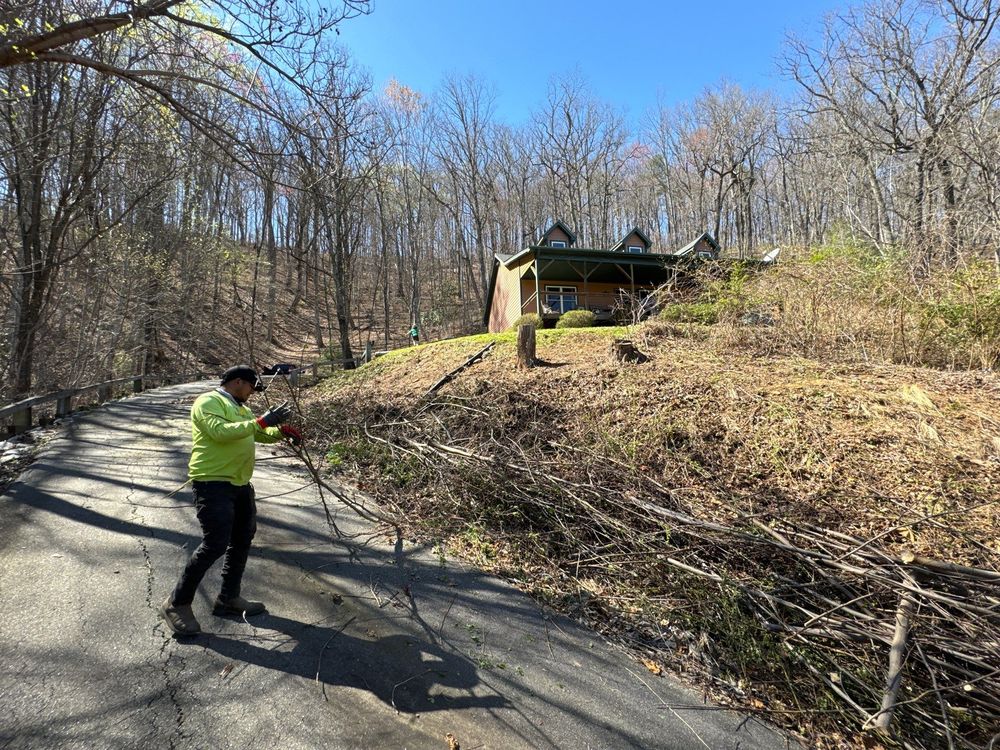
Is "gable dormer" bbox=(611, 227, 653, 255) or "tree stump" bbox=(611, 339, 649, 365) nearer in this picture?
"tree stump" bbox=(611, 339, 649, 365)

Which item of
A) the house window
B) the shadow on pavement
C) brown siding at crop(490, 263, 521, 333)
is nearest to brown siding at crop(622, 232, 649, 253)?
the house window

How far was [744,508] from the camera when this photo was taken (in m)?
4.16

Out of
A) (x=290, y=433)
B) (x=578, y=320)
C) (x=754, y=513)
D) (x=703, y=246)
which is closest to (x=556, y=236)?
(x=703, y=246)

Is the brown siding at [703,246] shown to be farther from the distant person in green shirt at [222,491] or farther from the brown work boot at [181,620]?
the brown work boot at [181,620]

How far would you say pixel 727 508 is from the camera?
13.5 feet

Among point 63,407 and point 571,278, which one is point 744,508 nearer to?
point 63,407

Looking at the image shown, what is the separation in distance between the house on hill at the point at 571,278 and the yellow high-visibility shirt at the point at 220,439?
16.5 meters

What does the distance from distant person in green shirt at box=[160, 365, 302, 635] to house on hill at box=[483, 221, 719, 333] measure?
16.5 meters

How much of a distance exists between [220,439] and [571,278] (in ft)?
71.0

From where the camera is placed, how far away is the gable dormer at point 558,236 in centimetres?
2688

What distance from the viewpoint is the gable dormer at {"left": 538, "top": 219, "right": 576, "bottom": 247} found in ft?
88.2

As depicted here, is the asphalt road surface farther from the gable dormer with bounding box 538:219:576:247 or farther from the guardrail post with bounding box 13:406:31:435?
the gable dormer with bounding box 538:219:576:247

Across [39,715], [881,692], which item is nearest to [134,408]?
[39,715]

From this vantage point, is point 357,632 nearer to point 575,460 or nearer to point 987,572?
point 575,460
